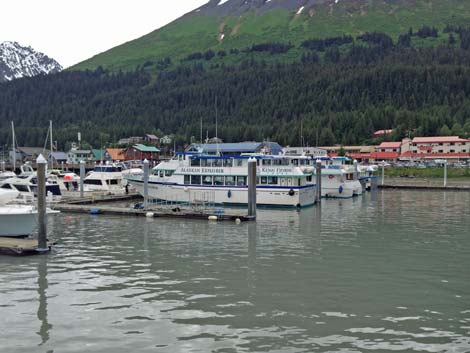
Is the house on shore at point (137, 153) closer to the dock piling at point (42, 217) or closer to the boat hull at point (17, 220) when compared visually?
the boat hull at point (17, 220)

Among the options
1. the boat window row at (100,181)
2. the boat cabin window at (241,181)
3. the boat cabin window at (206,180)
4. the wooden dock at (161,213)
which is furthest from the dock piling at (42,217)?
the boat window row at (100,181)

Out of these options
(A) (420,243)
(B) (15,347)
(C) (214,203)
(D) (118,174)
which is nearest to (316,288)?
(B) (15,347)

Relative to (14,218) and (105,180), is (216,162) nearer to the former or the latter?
(105,180)

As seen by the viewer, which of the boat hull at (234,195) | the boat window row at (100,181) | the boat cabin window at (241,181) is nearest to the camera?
the boat hull at (234,195)

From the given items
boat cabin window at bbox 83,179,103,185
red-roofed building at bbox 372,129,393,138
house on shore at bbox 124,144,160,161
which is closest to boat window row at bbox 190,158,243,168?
boat cabin window at bbox 83,179,103,185

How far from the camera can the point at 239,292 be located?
1891cm

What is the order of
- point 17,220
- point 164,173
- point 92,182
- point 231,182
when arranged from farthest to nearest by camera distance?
1. point 92,182
2. point 164,173
3. point 231,182
4. point 17,220

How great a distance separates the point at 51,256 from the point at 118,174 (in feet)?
132

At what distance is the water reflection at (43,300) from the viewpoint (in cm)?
1492

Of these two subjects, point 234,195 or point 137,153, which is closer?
point 234,195

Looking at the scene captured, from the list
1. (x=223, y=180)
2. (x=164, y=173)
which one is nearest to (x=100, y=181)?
(x=164, y=173)

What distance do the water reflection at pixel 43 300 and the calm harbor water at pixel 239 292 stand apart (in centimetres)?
5

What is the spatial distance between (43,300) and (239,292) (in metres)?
6.70

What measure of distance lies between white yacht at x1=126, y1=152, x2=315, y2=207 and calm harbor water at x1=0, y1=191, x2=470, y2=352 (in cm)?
1567
